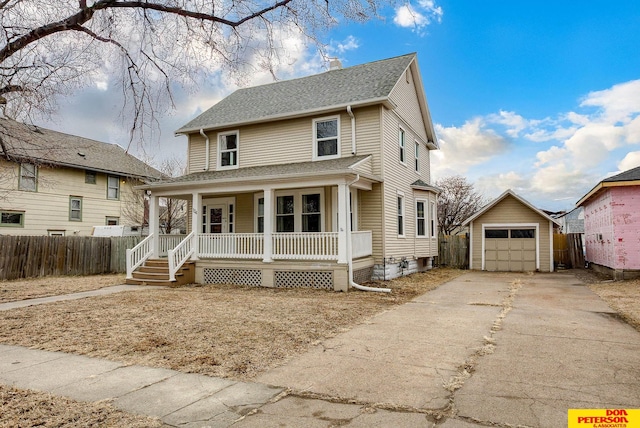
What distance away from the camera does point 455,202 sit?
3309 centimetres

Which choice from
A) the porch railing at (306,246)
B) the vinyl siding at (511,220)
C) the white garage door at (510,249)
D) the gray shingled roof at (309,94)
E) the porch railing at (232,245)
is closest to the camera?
the porch railing at (306,246)

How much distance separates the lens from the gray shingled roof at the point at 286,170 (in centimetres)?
1167

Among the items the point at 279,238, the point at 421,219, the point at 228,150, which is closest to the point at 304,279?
the point at 279,238

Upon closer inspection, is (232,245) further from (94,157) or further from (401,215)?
(94,157)

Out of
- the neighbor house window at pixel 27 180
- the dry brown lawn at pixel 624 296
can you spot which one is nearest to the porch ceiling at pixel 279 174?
the dry brown lawn at pixel 624 296

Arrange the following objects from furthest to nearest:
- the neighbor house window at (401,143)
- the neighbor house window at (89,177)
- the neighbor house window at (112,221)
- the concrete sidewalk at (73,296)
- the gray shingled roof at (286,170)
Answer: the neighbor house window at (112,221)
the neighbor house window at (89,177)
the neighbor house window at (401,143)
the gray shingled roof at (286,170)
the concrete sidewalk at (73,296)

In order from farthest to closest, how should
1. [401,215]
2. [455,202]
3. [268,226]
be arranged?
1. [455,202]
2. [401,215]
3. [268,226]

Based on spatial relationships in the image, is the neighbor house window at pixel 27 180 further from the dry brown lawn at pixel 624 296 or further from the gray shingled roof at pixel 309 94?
the dry brown lawn at pixel 624 296

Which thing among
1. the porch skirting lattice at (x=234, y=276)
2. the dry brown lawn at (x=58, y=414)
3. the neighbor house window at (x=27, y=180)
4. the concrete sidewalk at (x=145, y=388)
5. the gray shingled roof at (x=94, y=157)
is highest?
the gray shingled roof at (x=94, y=157)

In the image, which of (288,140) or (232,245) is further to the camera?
(288,140)

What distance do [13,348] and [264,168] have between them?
32.0 ft

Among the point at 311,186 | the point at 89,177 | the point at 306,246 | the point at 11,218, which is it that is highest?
the point at 89,177

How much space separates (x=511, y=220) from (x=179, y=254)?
47.1 ft

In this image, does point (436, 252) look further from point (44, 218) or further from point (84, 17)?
point (44, 218)
